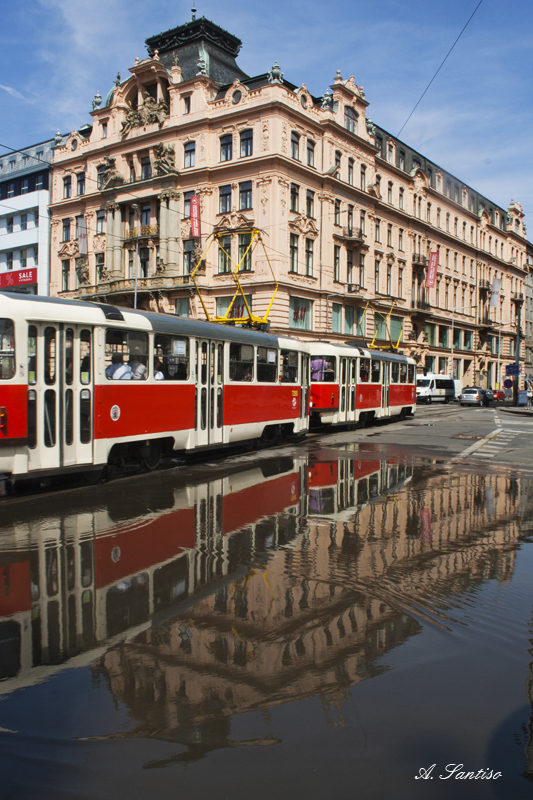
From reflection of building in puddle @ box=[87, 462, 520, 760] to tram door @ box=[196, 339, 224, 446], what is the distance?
559 centimetres

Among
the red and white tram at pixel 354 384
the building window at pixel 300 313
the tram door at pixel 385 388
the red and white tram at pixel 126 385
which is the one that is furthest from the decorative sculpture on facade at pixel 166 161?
the red and white tram at pixel 126 385

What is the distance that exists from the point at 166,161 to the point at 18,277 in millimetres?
18968

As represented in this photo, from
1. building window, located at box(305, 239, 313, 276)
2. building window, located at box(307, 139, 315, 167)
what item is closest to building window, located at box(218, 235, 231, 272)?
building window, located at box(305, 239, 313, 276)

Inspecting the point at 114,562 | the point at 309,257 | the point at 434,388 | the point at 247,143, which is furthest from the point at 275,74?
the point at 114,562

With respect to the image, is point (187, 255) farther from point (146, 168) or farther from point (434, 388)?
point (434, 388)

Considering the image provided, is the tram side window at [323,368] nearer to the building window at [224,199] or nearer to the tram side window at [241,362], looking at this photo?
the tram side window at [241,362]

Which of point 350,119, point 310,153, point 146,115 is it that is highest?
point 350,119

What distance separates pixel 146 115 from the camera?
4328 cm

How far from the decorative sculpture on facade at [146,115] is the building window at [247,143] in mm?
6752

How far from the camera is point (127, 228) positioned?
148 feet

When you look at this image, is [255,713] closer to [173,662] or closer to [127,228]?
[173,662]

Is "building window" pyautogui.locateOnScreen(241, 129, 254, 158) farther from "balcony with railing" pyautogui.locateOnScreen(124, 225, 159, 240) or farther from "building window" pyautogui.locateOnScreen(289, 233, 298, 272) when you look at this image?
"balcony with railing" pyautogui.locateOnScreen(124, 225, 159, 240)

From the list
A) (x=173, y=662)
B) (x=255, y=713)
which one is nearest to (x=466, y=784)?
(x=255, y=713)

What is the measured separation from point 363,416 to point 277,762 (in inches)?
930
